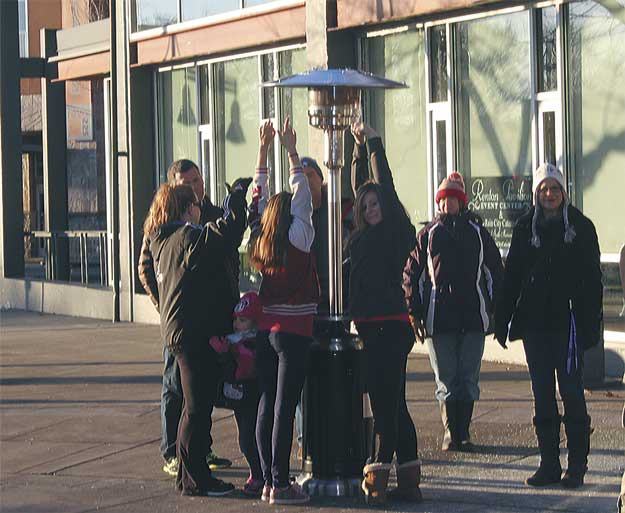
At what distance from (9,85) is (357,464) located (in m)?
16.1

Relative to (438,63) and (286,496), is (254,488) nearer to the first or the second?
(286,496)

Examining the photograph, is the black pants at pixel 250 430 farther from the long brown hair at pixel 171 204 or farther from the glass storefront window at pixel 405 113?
the glass storefront window at pixel 405 113

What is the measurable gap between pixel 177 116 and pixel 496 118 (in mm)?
6549

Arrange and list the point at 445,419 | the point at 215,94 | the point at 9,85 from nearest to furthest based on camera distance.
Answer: the point at 445,419
the point at 215,94
the point at 9,85

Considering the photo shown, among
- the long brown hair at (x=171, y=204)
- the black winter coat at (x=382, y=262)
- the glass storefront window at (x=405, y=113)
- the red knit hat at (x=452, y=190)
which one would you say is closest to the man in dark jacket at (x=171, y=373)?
the long brown hair at (x=171, y=204)

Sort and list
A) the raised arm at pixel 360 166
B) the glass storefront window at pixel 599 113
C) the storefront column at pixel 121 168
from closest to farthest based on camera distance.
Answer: the raised arm at pixel 360 166
the glass storefront window at pixel 599 113
the storefront column at pixel 121 168

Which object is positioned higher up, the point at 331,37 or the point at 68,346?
the point at 331,37

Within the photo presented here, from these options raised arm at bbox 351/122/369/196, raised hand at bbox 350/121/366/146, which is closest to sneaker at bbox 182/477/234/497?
raised arm at bbox 351/122/369/196

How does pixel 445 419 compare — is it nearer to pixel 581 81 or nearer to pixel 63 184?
pixel 581 81

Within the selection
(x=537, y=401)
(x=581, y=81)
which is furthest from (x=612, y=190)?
(x=537, y=401)

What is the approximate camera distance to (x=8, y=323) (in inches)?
785

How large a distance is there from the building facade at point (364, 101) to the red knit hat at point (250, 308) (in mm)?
5832

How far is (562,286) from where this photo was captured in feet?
26.3

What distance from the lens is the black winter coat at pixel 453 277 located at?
9086mm
